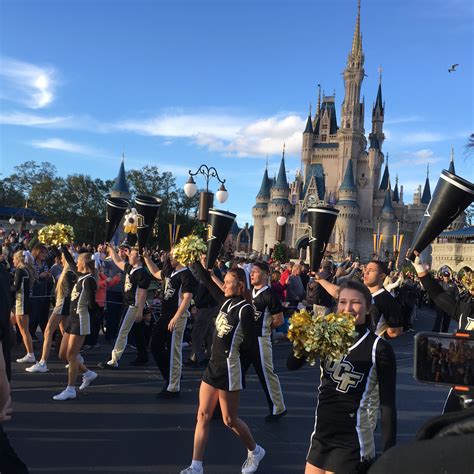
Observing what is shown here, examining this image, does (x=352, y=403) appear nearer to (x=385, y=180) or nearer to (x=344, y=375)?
(x=344, y=375)

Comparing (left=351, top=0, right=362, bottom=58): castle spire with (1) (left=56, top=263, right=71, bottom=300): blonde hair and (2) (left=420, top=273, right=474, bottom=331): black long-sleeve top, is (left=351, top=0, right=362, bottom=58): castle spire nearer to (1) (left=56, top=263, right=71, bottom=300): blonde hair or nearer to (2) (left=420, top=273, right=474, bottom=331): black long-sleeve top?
(1) (left=56, top=263, right=71, bottom=300): blonde hair

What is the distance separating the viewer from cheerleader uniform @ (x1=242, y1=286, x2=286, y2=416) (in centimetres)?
604

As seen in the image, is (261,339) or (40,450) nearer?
(40,450)

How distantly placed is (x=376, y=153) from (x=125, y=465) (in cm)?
9408

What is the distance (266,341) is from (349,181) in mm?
86148

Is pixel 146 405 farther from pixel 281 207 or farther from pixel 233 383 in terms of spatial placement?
pixel 281 207

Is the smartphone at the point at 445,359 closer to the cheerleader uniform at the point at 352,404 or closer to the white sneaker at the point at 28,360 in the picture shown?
the cheerleader uniform at the point at 352,404

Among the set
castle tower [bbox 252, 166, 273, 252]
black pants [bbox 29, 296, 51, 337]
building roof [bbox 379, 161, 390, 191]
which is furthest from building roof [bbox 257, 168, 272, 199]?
black pants [bbox 29, 296, 51, 337]

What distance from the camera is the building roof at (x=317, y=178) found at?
93.7m

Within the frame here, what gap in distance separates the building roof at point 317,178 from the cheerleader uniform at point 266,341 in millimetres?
88016

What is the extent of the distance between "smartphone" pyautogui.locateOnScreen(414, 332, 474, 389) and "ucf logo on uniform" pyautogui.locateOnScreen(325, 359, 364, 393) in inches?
40.3

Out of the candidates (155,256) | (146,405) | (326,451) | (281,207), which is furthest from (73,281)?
(281,207)

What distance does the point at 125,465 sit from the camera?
466 cm

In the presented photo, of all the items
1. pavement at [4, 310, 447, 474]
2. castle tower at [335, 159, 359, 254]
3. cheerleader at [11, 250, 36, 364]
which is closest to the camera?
pavement at [4, 310, 447, 474]
